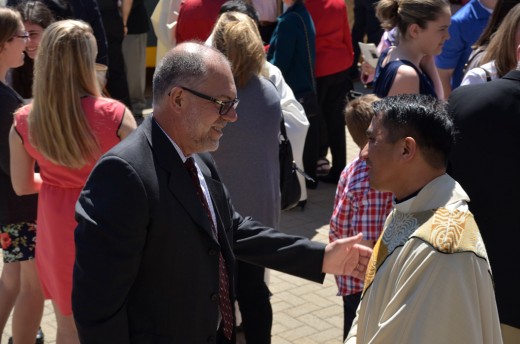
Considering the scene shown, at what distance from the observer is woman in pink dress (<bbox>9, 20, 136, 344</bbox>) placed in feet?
13.5

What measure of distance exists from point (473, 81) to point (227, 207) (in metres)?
1.93

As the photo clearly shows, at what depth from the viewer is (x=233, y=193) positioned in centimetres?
472

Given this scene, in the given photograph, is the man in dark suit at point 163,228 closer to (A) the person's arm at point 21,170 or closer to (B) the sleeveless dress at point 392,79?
(A) the person's arm at point 21,170

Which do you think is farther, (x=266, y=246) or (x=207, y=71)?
(x=266, y=246)

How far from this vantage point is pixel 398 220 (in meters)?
2.79

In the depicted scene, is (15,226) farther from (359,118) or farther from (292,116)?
(359,118)

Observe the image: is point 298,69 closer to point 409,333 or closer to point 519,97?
point 519,97

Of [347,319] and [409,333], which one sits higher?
[409,333]

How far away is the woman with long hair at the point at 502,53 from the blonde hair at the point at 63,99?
1.99 metres

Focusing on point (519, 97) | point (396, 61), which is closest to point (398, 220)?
point (519, 97)

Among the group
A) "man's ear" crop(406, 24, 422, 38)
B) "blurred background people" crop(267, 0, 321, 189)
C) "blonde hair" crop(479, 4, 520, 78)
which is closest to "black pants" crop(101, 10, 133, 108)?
"blurred background people" crop(267, 0, 321, 189)

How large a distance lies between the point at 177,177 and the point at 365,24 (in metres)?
10.3

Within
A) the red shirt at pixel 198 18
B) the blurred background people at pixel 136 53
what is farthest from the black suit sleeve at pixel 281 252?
the blurred background people at pixel 136 53

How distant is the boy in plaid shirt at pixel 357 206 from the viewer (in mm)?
4141
